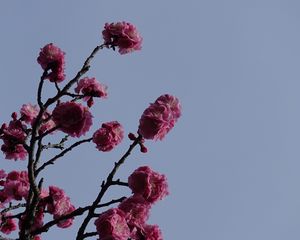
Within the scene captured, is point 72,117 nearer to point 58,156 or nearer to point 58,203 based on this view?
point 58,156

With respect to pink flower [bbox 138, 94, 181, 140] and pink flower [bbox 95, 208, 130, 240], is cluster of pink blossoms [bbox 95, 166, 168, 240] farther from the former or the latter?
pink flower [bbox 138, 94, 181, 140]

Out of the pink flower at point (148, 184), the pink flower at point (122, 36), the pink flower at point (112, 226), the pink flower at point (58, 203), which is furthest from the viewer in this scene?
the pink flower at point (122, 36)

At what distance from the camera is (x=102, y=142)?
545cm

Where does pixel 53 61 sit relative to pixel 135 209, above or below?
above

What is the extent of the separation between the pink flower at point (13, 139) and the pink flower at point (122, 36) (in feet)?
4.60

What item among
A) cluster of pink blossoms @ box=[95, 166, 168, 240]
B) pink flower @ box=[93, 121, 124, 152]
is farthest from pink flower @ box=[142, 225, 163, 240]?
pink flower @ box=[93, 121, 124, 152]

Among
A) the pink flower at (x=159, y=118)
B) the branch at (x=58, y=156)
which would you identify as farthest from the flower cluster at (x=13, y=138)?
the pink flower at (x=159, y=118)

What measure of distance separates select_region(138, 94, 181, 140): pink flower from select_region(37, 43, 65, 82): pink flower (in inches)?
46.9

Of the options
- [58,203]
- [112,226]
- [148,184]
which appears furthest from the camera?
[58,203]

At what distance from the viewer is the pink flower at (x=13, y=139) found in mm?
5363

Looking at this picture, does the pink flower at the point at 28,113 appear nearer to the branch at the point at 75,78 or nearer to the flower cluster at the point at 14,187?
the flower cluster at the point at 14,187

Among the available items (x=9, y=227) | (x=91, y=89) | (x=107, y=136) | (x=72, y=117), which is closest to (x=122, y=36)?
(x=91, y=89)

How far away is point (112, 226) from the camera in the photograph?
165 inches

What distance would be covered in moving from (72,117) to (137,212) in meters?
1.07
